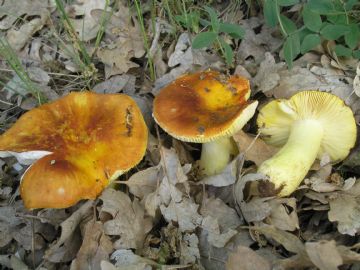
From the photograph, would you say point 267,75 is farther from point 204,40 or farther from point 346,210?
point 346,210

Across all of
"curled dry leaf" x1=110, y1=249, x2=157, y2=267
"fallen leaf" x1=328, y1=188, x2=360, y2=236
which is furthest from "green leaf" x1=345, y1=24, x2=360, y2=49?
"curled dry leaf" x1=110, y1=249, x2=157, y2=267

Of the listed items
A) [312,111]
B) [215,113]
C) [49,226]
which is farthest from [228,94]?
[49,226]

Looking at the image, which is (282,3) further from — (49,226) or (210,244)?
(49,226)

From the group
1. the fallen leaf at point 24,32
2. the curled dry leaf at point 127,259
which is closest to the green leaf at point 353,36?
the curled dry leaf at point 127,259

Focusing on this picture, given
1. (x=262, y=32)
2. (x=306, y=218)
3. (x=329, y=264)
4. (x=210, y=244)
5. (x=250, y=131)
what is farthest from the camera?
(x=262, y=32)

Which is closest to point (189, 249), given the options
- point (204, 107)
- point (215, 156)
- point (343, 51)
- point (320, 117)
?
point (215, 156)

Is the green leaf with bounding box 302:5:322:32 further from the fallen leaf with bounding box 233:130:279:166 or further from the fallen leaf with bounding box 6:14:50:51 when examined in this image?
the fallen leaf with bounding box 6:14:50:51
